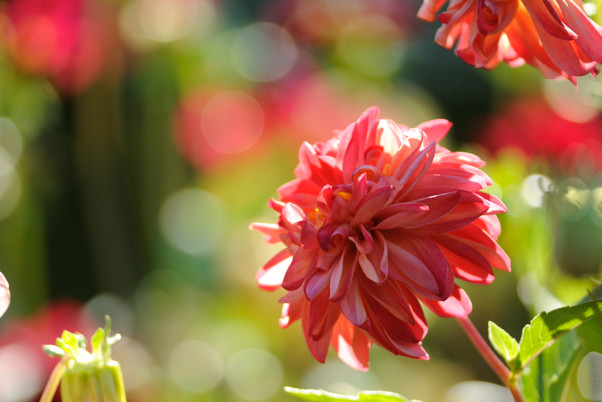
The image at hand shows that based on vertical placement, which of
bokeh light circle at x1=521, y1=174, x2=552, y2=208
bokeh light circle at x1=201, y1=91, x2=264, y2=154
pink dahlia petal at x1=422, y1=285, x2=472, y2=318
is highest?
pink dahlia petal at x1=422, y1=285, x2=472, y2=318

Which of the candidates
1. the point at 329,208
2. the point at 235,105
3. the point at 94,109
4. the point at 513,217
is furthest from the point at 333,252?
the point at 94,109

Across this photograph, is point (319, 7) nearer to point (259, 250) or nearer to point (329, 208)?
point (259, 250)

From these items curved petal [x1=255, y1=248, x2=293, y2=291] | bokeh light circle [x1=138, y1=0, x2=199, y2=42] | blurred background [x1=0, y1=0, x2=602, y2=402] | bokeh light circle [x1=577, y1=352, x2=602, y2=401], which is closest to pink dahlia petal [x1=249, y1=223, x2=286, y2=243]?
curved petal [x1=255, y1=248, x2=293, y2=291]

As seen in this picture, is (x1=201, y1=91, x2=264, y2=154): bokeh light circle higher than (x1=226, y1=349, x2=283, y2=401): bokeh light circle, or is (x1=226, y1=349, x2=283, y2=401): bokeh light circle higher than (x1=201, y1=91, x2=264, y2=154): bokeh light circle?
(x1=201, y1=91, x2=264, y2=154): bokeh light circle

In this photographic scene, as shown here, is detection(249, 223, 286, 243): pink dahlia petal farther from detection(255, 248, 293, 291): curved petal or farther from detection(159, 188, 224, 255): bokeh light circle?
detection(159, 188, 224, 255): bokeh light circle

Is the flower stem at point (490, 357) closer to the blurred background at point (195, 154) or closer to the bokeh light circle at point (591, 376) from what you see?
the bokeh light circle at point (591, 376)
